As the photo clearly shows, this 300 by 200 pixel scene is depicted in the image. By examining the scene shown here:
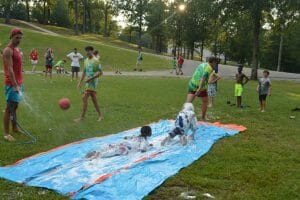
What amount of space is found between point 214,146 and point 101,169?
2.91 metres

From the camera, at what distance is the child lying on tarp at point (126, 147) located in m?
7.56

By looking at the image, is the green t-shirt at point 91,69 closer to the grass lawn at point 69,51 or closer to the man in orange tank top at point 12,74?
the man in orange tank top at point 12,74

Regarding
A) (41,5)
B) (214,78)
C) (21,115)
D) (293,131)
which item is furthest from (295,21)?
(41,5)

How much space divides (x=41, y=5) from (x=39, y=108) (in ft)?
246

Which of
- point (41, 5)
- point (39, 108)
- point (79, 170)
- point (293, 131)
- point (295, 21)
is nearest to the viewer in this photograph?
point (79, 170)

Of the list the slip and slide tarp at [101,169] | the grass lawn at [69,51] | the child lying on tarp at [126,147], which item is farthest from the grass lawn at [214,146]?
the grass lawn at [69,51]

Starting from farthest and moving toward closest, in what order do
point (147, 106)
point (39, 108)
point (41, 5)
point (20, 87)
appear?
point (41, 5) → point (147, 106) → point (39, 108) → point (20, 87)

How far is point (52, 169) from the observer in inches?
268

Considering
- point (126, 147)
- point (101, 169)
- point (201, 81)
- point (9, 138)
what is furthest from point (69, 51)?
point (101, 169)

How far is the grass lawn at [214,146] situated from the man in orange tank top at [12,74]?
1.98 feet

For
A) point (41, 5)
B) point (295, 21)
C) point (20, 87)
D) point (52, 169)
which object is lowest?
point (52, 169)

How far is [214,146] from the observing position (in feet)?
28.7

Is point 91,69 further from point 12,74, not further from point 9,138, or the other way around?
point 9,138

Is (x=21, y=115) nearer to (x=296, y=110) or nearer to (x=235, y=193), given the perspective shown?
(x=235, y=193)
